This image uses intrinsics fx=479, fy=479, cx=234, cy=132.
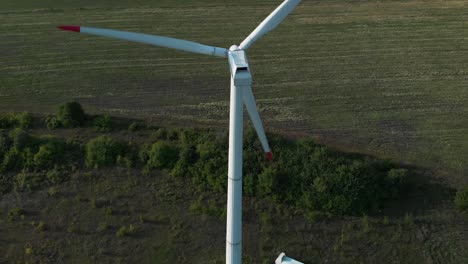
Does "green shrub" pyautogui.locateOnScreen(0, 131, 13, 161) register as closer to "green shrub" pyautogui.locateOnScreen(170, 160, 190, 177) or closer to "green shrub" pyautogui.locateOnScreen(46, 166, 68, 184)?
"green shrub" pyautogui.locateOnScreen(46, 166, 68, 184)

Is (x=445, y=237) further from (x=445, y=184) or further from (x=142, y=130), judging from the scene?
(x=142, y=130)

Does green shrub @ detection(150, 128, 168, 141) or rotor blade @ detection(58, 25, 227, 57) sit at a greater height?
green shrub @ detection(150, 128, 168, 141)

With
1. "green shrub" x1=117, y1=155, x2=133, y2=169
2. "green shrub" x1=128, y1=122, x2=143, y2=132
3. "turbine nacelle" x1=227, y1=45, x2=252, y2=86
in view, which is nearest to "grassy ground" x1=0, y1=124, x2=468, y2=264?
"green shrub" x1=117, y1=155, x2=133, y2=169

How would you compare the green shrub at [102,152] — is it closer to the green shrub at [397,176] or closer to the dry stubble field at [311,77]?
the dry stubble field at [311,77]

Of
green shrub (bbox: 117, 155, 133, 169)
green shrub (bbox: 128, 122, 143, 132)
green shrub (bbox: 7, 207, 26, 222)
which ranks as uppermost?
green shrub (bbox: 128, 122, 143, 132)

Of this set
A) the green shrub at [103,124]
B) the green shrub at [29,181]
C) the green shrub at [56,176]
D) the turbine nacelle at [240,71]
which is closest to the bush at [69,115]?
the green shrub at [103,124]
